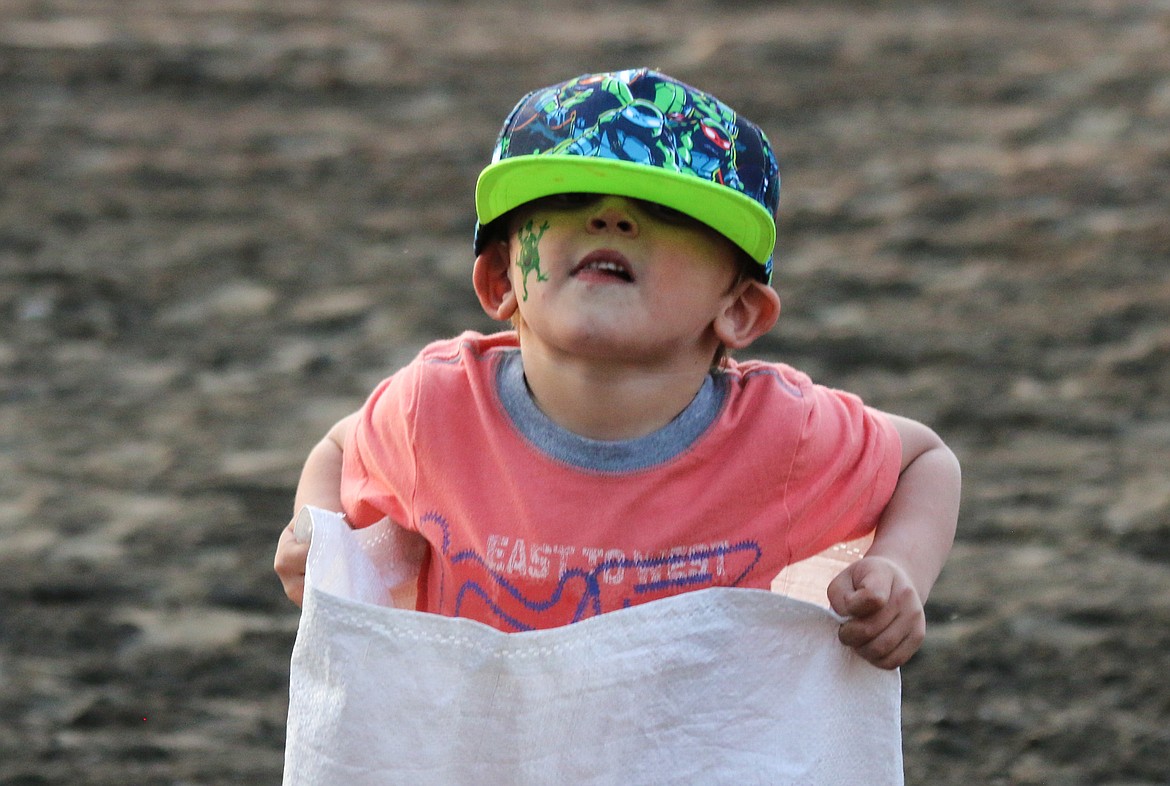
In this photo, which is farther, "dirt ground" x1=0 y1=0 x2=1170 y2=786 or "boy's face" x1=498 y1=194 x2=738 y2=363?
→ "dirt ground" x1=0 y1=0 x2=1170 y2=786

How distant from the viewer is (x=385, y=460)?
164cm

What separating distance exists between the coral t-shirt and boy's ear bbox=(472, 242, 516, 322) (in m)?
0.06

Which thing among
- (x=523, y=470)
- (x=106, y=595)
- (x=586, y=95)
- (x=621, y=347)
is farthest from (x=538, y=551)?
(x=106, y=595)

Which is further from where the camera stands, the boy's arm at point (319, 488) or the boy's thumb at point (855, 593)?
the boy's arm at point (319, 488)

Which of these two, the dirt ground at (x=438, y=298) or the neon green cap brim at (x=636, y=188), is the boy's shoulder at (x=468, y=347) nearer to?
the neon green cap brim at (x=636, y=188)

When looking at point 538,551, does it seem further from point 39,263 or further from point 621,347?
point 39,263

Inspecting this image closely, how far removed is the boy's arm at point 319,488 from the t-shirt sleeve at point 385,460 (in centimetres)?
4

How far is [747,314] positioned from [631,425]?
0.53ft

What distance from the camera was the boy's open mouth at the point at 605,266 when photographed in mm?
1522

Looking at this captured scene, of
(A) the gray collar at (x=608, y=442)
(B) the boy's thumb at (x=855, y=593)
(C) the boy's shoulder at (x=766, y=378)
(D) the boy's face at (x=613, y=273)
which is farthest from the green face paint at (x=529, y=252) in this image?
(B) the boy's thumb at (x=855, y=593)

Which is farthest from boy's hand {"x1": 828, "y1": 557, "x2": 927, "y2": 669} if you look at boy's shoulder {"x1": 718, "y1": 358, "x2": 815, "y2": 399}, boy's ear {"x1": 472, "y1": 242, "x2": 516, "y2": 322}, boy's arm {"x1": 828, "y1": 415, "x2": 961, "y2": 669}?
boy's ear {"x1": 472, "y1": 242, "x2": 516, "y2": 322}

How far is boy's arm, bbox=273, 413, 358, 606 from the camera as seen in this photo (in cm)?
161

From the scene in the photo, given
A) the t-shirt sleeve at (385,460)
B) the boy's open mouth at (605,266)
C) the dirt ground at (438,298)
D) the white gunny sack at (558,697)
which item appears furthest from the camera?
the dirt ground at (438,298)

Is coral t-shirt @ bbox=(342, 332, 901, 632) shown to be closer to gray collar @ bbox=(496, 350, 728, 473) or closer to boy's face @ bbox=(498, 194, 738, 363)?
gray collar @ bbox=(496, 350, 728, 473)
